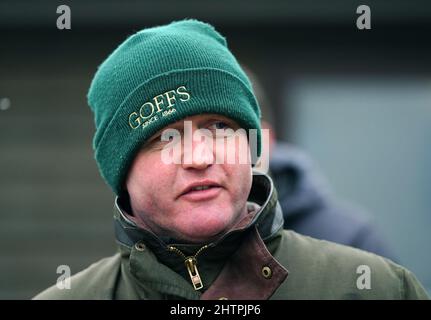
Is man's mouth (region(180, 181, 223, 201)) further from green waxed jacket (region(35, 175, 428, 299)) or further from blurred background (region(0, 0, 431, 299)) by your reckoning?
blurred background (region(0, 0, 431, 299))

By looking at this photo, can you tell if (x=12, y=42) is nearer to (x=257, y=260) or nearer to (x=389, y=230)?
(x=389, y=230)

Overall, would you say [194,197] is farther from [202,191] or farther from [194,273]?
[194,273]

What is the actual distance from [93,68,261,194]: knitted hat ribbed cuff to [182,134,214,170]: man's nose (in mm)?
100

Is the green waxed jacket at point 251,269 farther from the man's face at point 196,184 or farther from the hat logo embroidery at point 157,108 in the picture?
the hat logo embroidery at point 157,108

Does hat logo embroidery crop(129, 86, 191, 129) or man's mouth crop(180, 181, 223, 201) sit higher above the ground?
hat logo embroidery crop(129, 86, 191, 129)

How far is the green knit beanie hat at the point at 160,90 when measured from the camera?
2117 mm

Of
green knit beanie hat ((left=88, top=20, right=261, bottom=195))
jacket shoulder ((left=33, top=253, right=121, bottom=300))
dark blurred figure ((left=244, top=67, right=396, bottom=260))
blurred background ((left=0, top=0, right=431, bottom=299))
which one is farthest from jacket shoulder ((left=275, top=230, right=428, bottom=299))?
blurred background ((left=0, top=0, right=431, bottom=299))

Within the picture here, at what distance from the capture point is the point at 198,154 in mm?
2002

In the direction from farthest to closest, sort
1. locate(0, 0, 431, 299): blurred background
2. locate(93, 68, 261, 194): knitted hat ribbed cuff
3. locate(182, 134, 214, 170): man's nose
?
locate(0, 0, 431, 299): blurred background < locate(93, 68, 261, 194): knitted hat ribbed cuff < locate(182, 134, 214, 170): man's nose

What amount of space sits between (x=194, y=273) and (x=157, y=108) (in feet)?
1.51

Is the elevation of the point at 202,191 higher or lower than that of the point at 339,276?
higher

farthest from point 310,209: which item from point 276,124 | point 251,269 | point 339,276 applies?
point 276,124

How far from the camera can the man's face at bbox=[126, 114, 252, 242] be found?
2000 millimetres
